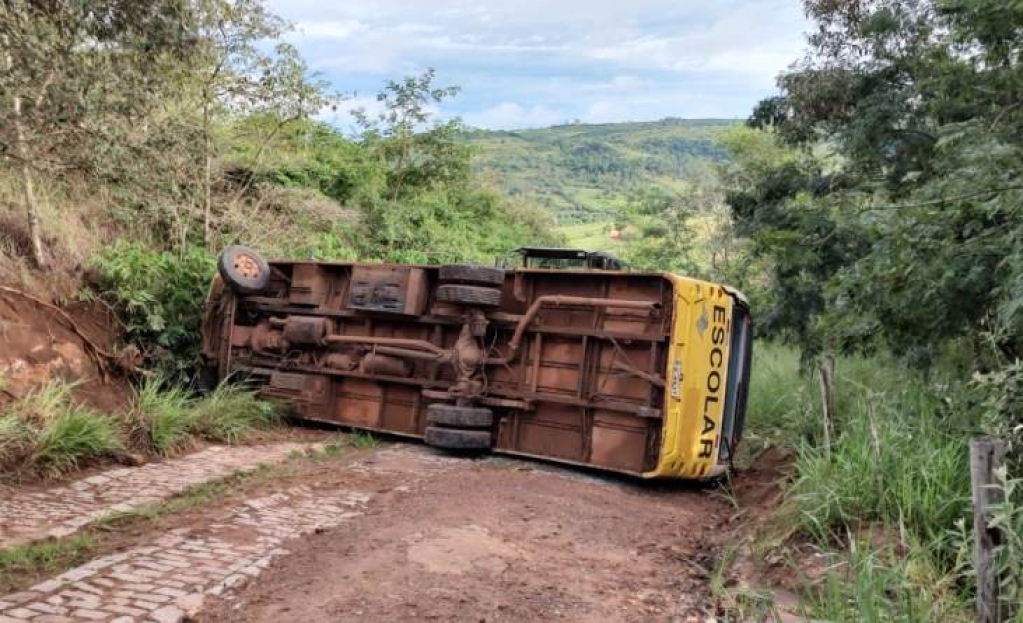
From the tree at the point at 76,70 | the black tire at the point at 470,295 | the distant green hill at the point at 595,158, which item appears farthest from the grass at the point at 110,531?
the distant green hill at the point at 595,158

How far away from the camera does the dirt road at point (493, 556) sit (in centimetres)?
407

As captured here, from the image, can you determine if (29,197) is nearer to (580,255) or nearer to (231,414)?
(231,414)

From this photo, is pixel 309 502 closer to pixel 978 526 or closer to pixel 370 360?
pixel 370 360

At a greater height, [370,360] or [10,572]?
[370,360]

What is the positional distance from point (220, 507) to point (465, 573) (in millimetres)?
2207

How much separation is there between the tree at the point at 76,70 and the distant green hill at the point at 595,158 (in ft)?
118

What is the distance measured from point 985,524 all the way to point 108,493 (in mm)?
5600

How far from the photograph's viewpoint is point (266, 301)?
9695 mm

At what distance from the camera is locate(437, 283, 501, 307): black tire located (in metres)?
8.03

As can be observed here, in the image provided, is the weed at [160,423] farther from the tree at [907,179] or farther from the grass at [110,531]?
the tree at [907,179]

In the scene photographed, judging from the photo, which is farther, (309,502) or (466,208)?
(466,208)

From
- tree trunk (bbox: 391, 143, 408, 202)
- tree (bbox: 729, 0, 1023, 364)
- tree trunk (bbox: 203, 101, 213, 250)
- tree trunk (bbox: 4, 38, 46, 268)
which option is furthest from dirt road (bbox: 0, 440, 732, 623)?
tree trunk (bbox: 391, 143, 408, 202)

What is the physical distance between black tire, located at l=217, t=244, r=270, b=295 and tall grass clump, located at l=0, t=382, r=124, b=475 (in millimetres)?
2418

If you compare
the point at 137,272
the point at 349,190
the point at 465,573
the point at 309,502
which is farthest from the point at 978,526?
the point at 349,190
